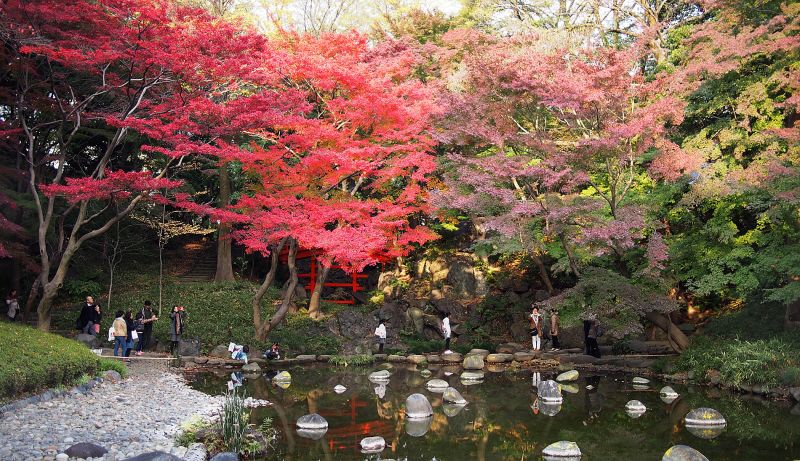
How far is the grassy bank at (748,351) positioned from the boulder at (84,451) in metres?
11.5

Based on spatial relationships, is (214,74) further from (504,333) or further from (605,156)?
(504,333)

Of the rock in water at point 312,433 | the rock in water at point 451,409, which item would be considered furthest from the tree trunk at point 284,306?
the rock in water at point 312,433

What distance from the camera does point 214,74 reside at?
1531cm

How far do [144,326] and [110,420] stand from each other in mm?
8785

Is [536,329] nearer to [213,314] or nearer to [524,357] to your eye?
[524,357]

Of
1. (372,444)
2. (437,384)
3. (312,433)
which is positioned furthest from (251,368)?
(372,444)

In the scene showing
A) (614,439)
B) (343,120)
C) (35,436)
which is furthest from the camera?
(343,120)

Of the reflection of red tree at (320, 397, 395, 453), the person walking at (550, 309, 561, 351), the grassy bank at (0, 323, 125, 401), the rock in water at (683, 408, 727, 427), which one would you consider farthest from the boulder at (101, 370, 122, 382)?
the person walking at (550, 309, 561, 351)

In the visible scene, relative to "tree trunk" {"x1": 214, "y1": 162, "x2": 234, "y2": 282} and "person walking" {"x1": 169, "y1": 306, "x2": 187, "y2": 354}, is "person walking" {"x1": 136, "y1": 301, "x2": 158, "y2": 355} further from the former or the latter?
"tree trunk" {"x1": 214, "y1": 162, "x2": 234, "y2": 282}

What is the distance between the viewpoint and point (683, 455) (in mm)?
7793

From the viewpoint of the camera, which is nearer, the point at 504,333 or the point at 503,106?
the point at 503,106

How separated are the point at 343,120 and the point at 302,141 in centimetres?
200

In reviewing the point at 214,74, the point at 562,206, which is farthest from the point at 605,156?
the point at 214,74

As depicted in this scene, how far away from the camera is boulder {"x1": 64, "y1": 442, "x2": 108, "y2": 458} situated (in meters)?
7.02
